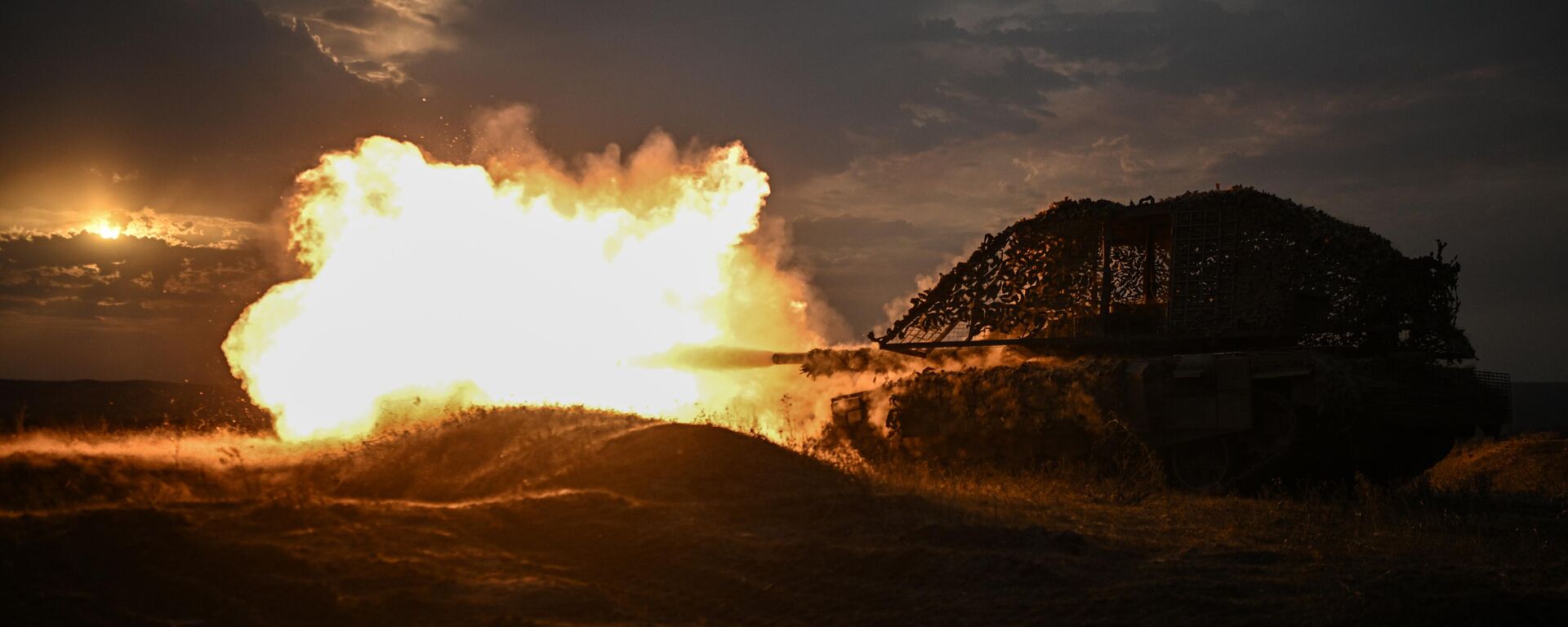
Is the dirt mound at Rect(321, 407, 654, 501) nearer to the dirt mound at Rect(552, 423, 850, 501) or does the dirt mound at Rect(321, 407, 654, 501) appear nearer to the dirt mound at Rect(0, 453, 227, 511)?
the dirt mound at Rect(552, 423, 850, 501)

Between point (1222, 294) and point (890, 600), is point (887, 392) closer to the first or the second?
point (1222, 294)

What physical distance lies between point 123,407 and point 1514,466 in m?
48.6

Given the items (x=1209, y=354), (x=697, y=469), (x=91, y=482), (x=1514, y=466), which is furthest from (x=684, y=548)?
(x=1514, y=466)

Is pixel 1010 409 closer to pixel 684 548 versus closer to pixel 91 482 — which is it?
pixel 684 548

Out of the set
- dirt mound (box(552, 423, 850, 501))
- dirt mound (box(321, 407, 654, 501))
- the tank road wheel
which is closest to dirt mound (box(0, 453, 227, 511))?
dirt mound (box(321, 407, 654, 501))

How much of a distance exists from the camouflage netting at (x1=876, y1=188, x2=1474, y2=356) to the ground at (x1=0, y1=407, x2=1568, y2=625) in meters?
3.98

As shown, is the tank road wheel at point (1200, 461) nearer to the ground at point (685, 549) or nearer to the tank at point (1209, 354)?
the tank at point (1209, 354)

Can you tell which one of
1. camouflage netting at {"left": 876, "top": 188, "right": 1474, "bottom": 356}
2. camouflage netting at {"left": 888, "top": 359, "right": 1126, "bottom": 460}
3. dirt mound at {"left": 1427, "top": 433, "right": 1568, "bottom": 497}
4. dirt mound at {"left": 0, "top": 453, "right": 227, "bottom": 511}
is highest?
camouflage netting at {"left": 876, "top": 188, "right": 1474, "bottom": 356}

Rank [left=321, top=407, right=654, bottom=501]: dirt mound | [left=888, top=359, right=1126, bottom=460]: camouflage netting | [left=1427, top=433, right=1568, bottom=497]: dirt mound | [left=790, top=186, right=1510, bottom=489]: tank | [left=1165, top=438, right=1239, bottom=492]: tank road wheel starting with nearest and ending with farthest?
1. [left=321, top=407, right=654, bottom=501]: dirt mound
2. [left=790, top=186, right=1510, bottom=489]: tank
3. [left=1165, top=438, right=1239, bottom=492]: tank road wheel
4. [left=888, top=359, right=1126, bottom=460]: camouflage netting
5. [left=1427, top=433, right=1568, bottom=497]: dirt mound

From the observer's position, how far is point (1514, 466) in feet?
72.5

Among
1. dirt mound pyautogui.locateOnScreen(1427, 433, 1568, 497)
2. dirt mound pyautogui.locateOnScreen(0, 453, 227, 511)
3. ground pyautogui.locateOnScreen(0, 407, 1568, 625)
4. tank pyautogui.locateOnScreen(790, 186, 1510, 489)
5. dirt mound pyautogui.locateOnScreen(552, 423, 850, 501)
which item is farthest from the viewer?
dirt mound pyautogui.locateOnScreen(1427, 433, 1568, 497)

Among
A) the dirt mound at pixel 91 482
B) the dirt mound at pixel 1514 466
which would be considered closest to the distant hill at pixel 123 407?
the dirt mound at pixel 91 482

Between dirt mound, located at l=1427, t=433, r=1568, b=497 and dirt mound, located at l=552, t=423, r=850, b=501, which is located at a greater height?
dirt mound, located at l=552, t=423, r=850, b=501

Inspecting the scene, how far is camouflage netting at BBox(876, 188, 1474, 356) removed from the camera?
16688 mm
